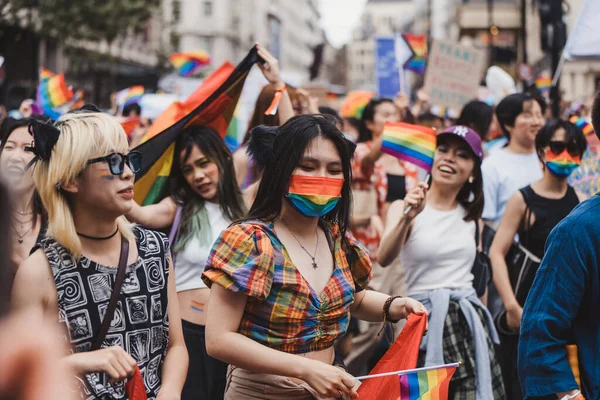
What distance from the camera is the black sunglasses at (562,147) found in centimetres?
538

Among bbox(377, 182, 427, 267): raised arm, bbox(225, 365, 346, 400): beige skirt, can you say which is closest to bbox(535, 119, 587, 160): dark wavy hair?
bbox(377, 182, 427, 267): raised arm

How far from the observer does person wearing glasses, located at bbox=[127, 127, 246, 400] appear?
4.59 m

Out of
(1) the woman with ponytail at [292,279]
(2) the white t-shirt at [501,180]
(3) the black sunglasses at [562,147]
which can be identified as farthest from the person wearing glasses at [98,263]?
(2) the white t-shirt at [501,180]

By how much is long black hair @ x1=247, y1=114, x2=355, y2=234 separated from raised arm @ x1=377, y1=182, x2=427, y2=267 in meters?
1.07

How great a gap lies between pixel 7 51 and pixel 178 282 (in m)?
28.6

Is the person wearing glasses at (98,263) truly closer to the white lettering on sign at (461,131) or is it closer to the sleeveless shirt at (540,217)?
the white lettering on sign at (461,131)

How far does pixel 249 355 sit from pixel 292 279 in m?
0.32

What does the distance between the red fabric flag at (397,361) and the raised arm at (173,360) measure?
2.16 ft

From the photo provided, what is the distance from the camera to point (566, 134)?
545cm

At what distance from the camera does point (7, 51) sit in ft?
102

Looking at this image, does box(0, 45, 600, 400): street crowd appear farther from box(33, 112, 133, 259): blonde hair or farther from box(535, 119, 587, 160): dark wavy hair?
box(535, 119, 587, 160): dark wavy hair

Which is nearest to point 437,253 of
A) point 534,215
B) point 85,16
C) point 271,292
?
point 534,215

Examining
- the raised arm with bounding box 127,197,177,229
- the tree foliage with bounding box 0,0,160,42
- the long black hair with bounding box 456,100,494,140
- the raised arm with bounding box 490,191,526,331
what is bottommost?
the tree foliage with bounding box 0,0,160,42

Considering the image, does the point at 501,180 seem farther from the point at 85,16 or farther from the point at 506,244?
the point at 85,16
